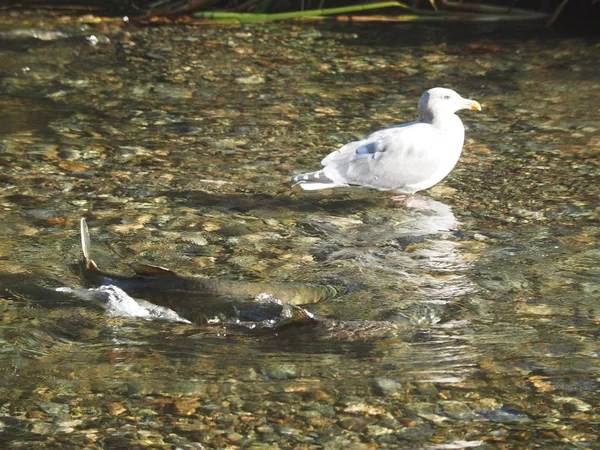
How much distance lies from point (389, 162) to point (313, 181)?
0.49 metres

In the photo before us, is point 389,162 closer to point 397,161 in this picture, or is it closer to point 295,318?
point 397,161

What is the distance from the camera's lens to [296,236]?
17.8ft

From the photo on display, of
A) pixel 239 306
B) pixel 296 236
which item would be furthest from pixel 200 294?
pixel 296 236

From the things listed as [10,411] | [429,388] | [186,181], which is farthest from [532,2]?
[10,411]

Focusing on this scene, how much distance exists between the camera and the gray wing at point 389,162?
591 centimetres

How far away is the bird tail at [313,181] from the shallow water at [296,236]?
155 millimetres

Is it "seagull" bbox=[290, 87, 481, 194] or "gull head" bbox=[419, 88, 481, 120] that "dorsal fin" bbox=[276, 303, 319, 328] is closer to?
"seagull" bbox=[290, 87, 481, 194]

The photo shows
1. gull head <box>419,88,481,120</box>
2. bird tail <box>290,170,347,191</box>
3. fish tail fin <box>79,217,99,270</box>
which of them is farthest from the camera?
gull head <box>419,88,481,120</box>

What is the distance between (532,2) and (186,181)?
509 cm

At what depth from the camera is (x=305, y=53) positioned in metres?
8.70

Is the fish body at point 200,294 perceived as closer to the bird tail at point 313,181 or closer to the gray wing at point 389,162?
the bird tail at point 313,181

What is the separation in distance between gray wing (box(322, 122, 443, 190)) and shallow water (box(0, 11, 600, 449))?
165 millimetres

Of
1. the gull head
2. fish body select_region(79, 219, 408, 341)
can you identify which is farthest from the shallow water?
the gull head

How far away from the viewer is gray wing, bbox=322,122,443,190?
5.91 meters
